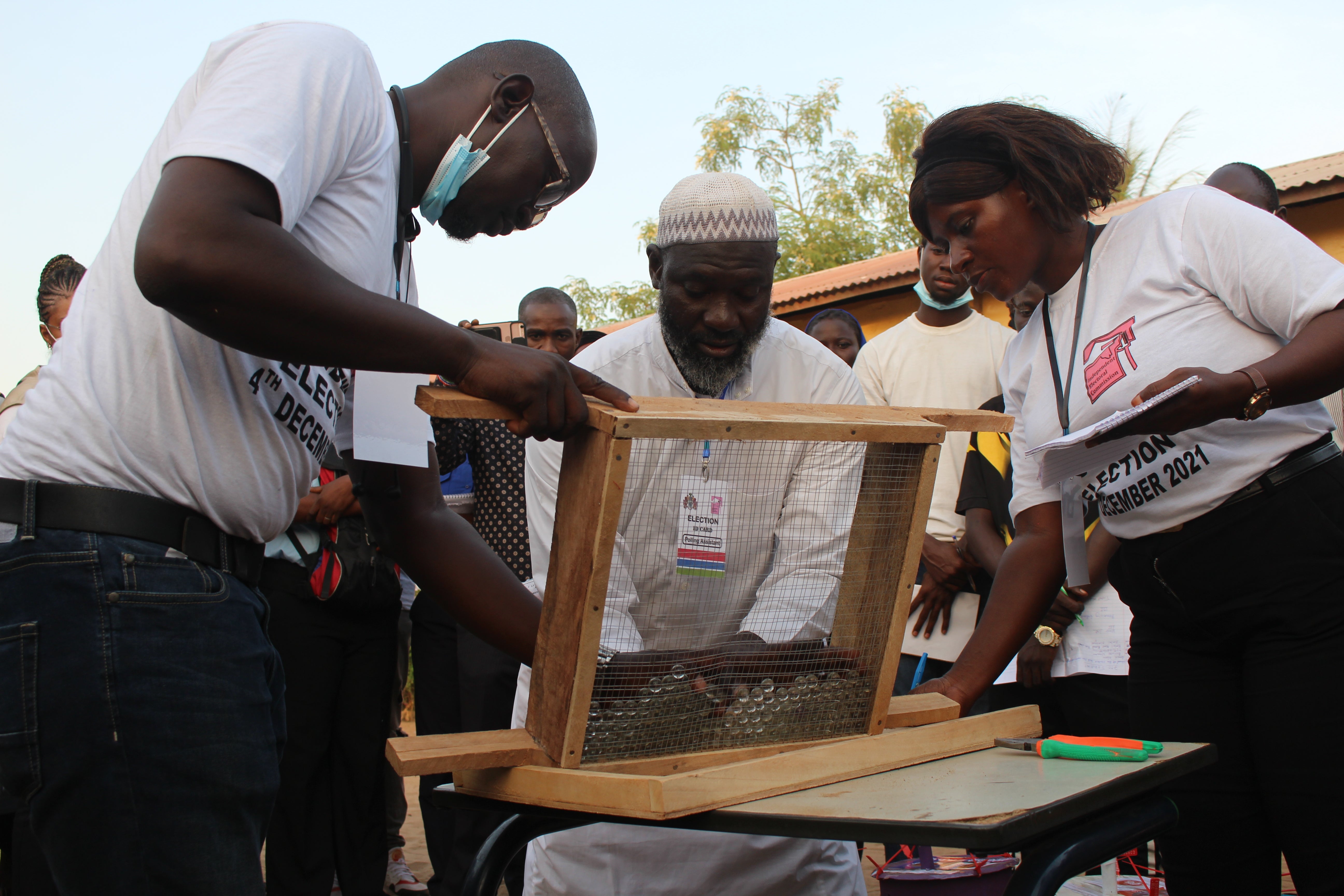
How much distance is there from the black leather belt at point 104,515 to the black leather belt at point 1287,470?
1.85m

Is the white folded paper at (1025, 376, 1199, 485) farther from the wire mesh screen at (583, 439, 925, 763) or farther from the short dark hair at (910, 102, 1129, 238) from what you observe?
the short dark hair at (910, 102, 1129, 238)

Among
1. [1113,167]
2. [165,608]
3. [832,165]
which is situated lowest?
[165,608]

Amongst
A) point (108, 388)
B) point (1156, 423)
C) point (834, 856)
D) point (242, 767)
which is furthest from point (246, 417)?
point (834, 856)

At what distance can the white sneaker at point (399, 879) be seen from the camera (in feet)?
15.8

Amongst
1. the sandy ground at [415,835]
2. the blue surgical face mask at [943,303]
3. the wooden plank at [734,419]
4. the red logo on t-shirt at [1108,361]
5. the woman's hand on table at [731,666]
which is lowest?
the sandy ground at [415,835]

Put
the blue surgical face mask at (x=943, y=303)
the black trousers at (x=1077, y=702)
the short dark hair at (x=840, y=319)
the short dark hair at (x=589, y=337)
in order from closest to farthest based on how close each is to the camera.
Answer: the black trousers at (x=1077, y=702) < the blue surgical face mask at (x=943, y=303) < the short dark hair at (x=840, y=319) < the short dark hair at (x=589, y=337)

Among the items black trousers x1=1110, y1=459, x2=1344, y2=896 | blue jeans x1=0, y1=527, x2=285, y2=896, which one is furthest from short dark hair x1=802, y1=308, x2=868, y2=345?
blue jeans x1=0, y1=527, x2=285, y2=896

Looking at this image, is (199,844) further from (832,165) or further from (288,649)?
(832,165)

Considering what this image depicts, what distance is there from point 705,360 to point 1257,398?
1.26 metres

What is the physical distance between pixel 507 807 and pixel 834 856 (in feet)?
3.67

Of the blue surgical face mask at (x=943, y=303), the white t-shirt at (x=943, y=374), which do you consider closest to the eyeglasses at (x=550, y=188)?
the white t-shirt at (x=943, y=374)

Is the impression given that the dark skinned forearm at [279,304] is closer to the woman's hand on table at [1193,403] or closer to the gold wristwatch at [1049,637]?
the woman's hand on table at [1193,403]

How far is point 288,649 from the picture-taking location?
404cm

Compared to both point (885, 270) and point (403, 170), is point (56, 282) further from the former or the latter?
point (885, 270)
